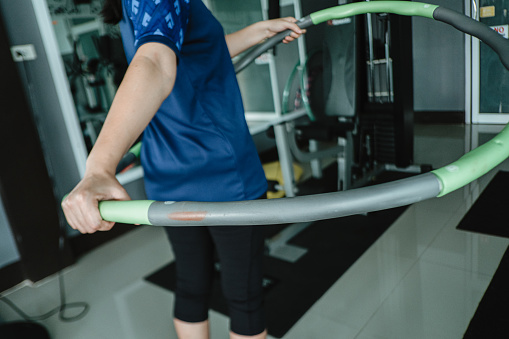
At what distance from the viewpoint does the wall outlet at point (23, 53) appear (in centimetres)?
229

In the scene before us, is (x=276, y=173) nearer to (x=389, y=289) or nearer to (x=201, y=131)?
(x=389, y=289)

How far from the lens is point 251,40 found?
1.38m

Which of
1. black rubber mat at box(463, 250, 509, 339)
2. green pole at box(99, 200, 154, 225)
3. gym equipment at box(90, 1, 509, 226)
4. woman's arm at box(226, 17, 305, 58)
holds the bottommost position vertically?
black rubber mat at box(463, 250, 509, 339)

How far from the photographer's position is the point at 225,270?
1.07m

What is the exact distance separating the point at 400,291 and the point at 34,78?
2.39 m

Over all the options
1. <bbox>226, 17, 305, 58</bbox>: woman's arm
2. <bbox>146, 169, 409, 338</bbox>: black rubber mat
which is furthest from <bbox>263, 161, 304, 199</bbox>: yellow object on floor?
<bbox>226, 17, 305, 58</bbox>: woman's arm

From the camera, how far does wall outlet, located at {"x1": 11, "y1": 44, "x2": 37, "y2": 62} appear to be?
7.53ft

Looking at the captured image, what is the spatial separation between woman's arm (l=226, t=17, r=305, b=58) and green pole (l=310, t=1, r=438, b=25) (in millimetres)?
85

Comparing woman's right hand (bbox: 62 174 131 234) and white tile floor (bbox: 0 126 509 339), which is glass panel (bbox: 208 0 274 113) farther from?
woman's right hand (bbox: 62 174 131 234)

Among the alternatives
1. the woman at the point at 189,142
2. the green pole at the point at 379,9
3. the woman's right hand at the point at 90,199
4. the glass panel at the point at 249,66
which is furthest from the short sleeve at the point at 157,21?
the glass panel at the point at 249,66

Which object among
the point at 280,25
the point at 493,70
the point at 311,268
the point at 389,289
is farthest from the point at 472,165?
the point at 311,268

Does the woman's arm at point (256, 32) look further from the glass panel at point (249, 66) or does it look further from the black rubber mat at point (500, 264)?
the glass panel at point (249, 66)

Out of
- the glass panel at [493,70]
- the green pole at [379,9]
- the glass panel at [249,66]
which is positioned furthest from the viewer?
the glass panel at [249,66]

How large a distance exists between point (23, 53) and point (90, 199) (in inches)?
86.4
